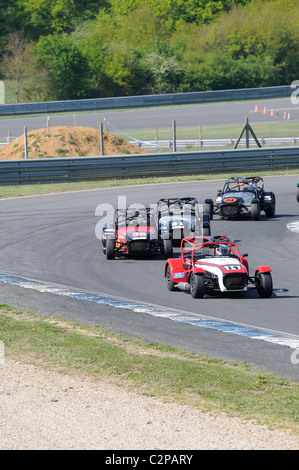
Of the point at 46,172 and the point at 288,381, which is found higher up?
the point at 46,172

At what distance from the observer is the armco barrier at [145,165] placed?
94.0 ft

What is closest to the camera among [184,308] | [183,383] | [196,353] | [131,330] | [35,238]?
[183,383]

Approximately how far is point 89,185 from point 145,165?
2.72m

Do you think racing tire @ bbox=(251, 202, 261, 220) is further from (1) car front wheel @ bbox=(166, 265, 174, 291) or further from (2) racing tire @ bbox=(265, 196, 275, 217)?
(1) car front wheel @ bbox=(166, 265, 174, 291)

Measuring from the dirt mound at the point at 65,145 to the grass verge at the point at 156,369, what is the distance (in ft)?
77.7

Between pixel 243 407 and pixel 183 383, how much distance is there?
0.97 m

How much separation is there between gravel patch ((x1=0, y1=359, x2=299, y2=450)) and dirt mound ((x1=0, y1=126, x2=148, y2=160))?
26.5 m

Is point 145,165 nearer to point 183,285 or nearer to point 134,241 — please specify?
point 134,241

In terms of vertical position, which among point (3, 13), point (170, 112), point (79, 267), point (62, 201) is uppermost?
point (3, 13)

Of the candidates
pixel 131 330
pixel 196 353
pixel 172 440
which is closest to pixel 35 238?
pixel 131 330

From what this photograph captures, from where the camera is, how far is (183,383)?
26.4ft

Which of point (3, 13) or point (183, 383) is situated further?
point (3, 13)

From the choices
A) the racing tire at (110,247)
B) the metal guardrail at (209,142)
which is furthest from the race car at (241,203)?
the metal guardrail at (209,142)
